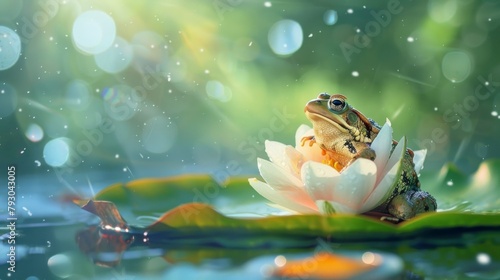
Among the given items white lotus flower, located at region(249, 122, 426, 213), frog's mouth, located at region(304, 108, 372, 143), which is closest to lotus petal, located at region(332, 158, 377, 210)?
white lotus flower, located at region(249, 122, 426, 213)

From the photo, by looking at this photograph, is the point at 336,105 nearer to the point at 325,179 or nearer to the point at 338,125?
the point at 338,125

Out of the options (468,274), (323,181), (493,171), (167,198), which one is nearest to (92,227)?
(167,198)

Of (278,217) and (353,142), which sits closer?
(278,217)

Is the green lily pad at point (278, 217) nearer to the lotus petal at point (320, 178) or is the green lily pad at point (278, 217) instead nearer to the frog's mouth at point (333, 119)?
the lotus petal at point (320, 178)

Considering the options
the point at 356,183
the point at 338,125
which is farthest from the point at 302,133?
the point at 356,183

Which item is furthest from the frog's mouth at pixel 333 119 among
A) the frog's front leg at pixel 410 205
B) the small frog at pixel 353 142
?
the frog's front leg at pixel 410 205
